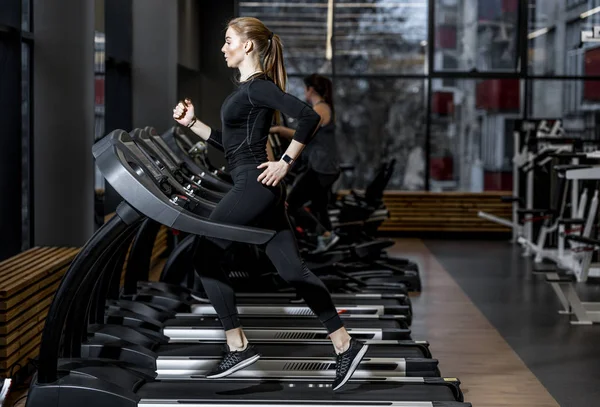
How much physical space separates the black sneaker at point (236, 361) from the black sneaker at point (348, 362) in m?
0.33

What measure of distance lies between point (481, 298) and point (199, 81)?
3.46 metres

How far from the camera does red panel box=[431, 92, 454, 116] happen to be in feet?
39.0

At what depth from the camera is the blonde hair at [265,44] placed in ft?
12.6

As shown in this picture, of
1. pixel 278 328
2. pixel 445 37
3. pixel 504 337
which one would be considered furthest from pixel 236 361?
pixel 445 37

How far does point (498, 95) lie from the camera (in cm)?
1194

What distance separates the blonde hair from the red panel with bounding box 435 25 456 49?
27.1ft

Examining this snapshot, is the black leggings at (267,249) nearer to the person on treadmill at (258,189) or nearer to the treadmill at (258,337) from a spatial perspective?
the person on treadmill at (258,189)

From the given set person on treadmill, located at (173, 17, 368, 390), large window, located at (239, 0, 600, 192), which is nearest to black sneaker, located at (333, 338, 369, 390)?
person on treadmill, located at (173, 17, 368, 390)

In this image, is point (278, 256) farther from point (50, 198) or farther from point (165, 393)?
point (50, 198)

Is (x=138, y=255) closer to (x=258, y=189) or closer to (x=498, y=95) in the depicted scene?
(x=258, y=189)

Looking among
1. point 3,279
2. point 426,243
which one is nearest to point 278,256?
point 3,279

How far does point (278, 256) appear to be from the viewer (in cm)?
381

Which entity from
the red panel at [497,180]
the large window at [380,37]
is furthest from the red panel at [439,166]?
the large window at [380,37]

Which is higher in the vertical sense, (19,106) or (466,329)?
(19,106)
